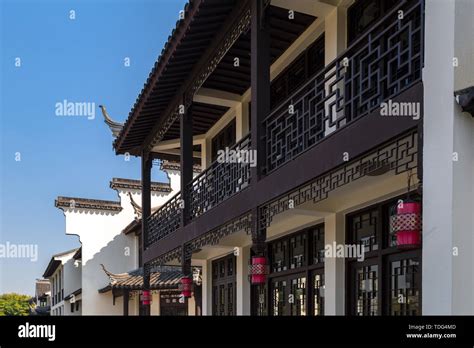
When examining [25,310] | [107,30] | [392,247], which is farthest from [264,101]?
[25,310]

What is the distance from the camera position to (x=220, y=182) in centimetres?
830

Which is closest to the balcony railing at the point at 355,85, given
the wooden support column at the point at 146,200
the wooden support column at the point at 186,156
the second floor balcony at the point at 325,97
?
the second floor balcony at the point at 325,97

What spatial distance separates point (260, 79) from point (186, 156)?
3202 mm

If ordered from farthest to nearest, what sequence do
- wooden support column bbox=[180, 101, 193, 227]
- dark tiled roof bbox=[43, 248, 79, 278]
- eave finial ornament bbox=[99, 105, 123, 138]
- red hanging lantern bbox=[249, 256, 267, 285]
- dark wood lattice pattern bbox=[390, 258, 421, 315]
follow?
dark tiled roof bbox=[43, 248, 79, 278] → eave finial ornament bbox=[99, 105, 123, 138] → wooden support column bbox=[180, 101, 193, 227] → red hanging lantern bbox=[249, 256, 267, 285] → dark wood lattice pattern bbox=[390, 258, 421, 315]

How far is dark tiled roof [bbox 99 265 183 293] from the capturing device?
18.3 metres

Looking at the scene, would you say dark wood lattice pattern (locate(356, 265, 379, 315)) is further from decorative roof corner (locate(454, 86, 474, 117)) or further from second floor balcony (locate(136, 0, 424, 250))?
decorative roof corner (locate(454, 86, 474, 117))

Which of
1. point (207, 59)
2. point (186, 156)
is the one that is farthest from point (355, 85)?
point (186, 156)

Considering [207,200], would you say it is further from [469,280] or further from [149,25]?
[149,25]

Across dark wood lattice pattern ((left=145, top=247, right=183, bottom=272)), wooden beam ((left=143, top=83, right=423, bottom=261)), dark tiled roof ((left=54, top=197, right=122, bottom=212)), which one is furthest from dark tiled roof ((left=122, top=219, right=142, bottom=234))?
wooden beam ((left=143, top=83, right=423, bottom=261))

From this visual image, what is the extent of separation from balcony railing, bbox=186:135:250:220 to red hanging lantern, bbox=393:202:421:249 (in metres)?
3.19

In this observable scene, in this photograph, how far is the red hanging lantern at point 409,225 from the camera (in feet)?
13.4

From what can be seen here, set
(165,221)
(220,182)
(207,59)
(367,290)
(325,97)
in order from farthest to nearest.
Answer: (165,221) < (207,59) < (220,182) < (367,290) < (325,97)

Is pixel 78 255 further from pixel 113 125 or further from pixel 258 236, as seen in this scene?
pixel 258 236

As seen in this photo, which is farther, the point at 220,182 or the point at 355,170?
the point at 220,182
